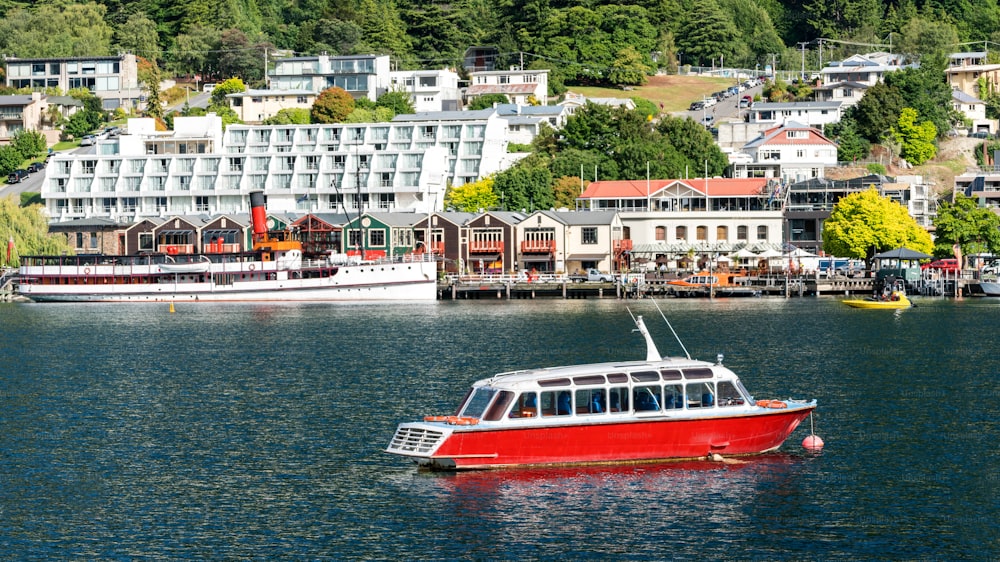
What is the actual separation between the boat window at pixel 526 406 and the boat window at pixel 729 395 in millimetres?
5525

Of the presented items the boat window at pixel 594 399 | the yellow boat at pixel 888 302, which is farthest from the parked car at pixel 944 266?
the boat window at pixel 594 399

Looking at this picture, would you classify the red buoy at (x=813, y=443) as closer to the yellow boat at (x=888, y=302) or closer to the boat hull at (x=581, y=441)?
the boat hull at (x=581, y=441)

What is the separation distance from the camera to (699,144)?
185250 mm

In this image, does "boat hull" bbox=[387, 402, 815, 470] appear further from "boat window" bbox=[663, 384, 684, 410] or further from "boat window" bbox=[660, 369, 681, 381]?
"boat window" bbox=[660, 369, 681, 381]

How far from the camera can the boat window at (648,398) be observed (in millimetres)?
46719

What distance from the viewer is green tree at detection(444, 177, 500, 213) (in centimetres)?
17488

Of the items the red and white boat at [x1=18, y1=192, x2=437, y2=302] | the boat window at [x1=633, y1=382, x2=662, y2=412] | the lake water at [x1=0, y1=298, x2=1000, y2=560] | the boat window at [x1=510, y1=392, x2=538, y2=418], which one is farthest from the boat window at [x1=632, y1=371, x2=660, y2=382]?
the red and white boat at [x1=18, y1=192, x2=437, y2=302]

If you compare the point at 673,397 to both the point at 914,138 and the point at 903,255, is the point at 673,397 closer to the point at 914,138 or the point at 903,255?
the point at 903,255

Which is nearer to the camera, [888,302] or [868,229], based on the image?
[888,302]

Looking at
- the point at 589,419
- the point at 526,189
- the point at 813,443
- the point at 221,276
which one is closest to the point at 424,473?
the point at 589,419

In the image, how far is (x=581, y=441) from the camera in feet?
153

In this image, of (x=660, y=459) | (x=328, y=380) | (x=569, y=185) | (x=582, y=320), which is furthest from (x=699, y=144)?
(x=660, y=459)

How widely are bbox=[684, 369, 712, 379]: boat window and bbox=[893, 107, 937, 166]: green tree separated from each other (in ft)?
497

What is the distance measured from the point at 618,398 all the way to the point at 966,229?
109269mm
